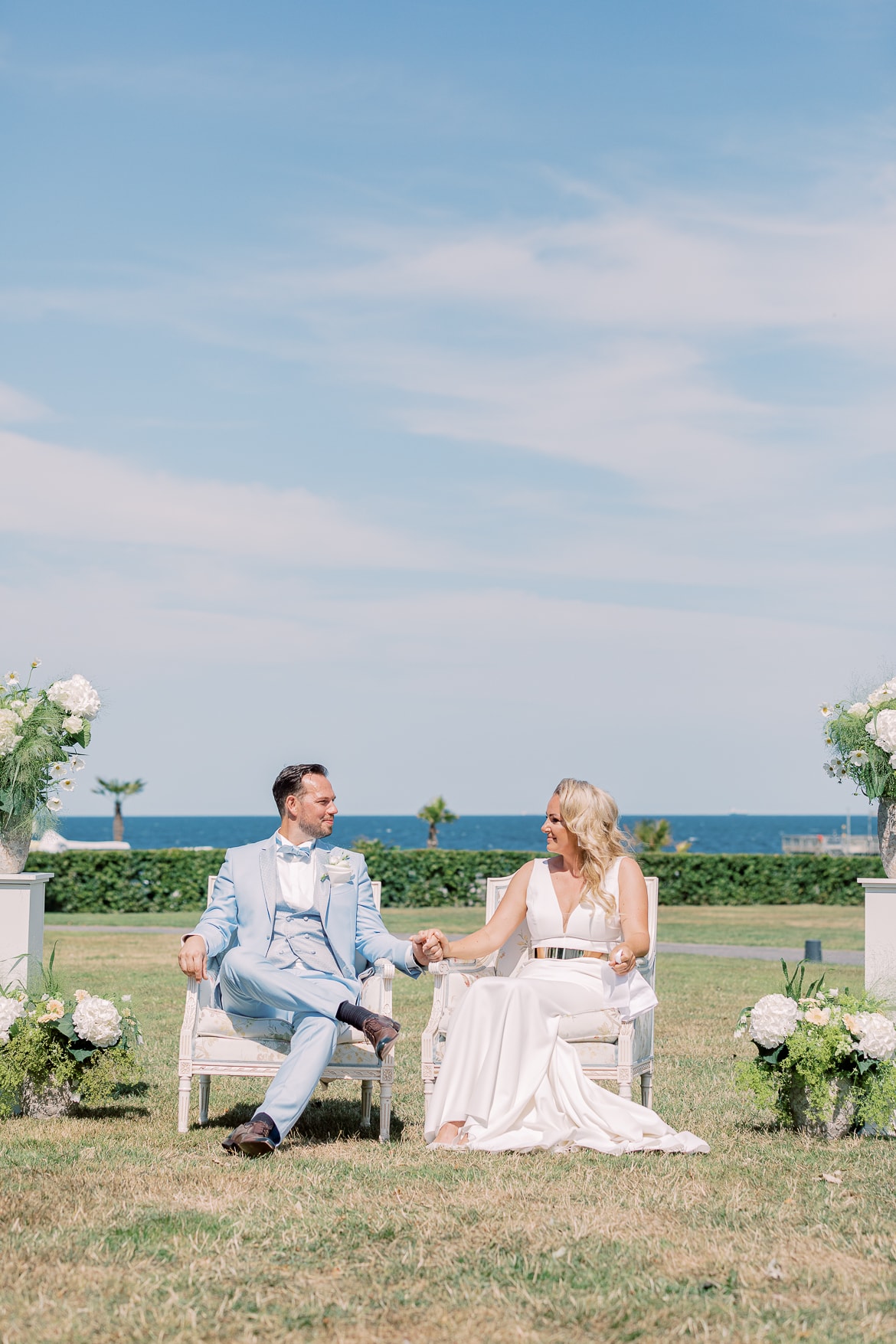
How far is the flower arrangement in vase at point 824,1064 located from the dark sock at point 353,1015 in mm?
1753

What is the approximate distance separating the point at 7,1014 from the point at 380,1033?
6.18 feet

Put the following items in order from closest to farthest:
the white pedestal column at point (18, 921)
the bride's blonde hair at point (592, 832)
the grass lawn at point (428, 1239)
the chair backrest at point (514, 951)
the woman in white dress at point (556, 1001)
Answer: the grass lawn at point (428, 1239) < the woman in white dress at point (556, 1001) < the bride's blonde hair at point (592, 832) < the chair backrest at point (514, 951) < the white pedestal column at point (18, 921)

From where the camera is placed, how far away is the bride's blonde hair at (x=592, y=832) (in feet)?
21.0

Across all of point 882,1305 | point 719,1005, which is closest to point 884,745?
point 882,1305

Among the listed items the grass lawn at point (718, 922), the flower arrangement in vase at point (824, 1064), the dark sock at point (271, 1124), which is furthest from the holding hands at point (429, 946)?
the grass lawn at point (718, 922)

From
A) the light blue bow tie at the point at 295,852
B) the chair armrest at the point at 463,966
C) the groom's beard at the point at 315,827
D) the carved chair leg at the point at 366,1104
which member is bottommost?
the carved chair leg at the point at 366,1104

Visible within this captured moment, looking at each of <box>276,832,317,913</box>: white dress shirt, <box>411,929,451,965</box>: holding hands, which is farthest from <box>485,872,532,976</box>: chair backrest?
<box>276,832,317,913</box>: white dress shirt

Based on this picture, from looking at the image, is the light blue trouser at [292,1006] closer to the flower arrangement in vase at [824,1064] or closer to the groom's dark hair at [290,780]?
the groom's dark hair at [290,780]

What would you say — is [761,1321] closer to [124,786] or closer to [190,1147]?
[190,1147]

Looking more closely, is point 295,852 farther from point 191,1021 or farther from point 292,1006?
point 191,1021

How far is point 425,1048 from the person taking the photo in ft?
20.2

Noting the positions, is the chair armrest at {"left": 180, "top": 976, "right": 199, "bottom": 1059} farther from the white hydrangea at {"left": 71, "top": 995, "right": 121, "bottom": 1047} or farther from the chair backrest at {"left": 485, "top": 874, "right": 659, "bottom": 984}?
the chair backrest at {"left": 485, "top": 874, "right": 659, "bottom": 984}

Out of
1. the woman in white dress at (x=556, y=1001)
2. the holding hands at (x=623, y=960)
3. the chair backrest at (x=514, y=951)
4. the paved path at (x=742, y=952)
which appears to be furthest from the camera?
the paved path at (x=742, y=952)

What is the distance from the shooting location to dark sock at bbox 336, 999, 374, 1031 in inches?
238
